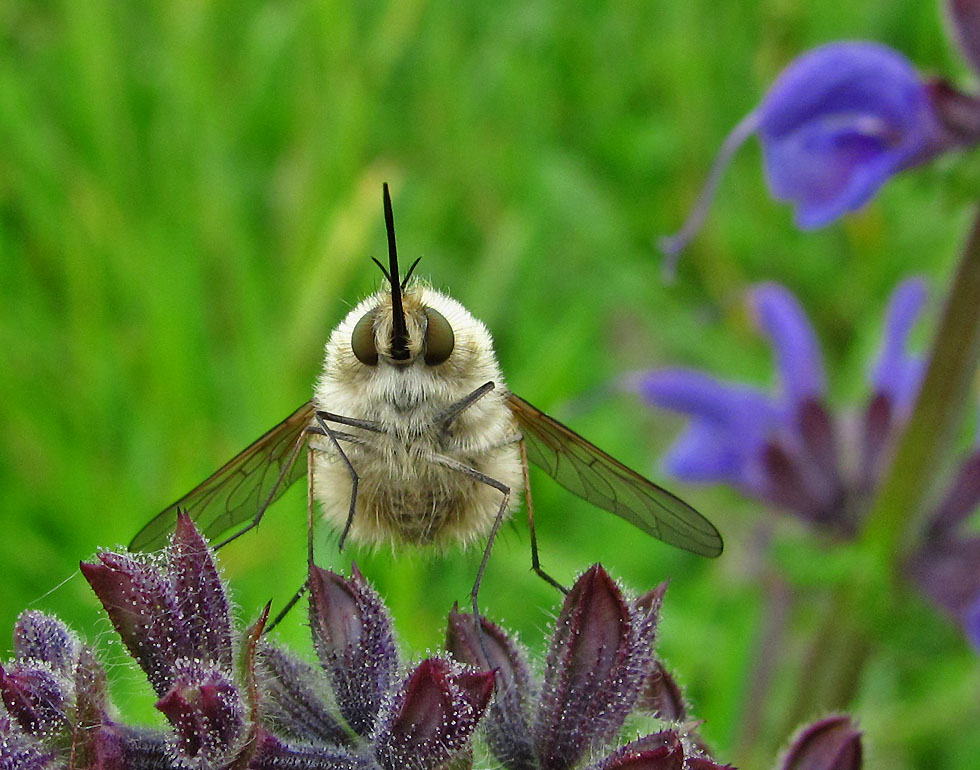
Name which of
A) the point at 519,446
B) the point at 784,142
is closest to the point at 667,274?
the point at 784,142

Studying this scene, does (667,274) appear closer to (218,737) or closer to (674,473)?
(674,473)

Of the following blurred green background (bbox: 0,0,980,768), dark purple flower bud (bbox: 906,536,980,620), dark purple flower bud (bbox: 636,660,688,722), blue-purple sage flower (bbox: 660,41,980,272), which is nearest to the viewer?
dark purple flower bud (bbox: 636,660,688,722)

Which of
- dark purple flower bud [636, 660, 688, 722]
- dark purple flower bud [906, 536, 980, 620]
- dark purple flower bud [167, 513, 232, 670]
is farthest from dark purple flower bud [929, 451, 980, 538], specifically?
dark purple flower bud [167, 513, 232, 670]

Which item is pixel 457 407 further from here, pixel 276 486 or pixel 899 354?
pixel 899 354

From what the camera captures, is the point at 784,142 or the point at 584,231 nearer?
A: the point at 784,142

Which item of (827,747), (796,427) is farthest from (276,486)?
(796,427)

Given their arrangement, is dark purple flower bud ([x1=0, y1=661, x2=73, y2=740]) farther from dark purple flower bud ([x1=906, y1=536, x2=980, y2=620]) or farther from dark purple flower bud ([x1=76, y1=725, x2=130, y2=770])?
dark purple flower bud ([x1=906, y1=536, x2=980, y2=620])

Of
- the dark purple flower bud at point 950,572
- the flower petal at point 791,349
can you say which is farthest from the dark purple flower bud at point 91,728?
the flower petal at point 791,349
